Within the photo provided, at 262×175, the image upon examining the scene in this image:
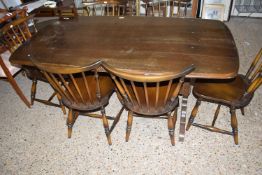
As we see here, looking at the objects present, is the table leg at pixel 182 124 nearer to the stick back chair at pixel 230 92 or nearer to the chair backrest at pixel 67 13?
the stick back chair at pixel 230 92

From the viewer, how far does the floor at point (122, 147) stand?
160 centimetres

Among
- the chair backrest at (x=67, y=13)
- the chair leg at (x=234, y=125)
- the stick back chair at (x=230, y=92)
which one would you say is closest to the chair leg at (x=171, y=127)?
the stick back chair at (x=230, y=92)

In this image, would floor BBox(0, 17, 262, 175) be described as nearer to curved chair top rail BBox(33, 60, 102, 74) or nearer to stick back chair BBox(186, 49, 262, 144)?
stick back chair BBox(186, 49, 262, 144)

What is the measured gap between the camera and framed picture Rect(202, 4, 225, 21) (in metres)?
3.45

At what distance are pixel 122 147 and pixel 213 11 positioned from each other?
298cm

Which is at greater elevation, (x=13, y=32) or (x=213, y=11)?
(x=13, y=32)

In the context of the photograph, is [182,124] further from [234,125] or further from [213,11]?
[213,11]

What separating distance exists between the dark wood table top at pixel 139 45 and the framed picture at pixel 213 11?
1.94 m

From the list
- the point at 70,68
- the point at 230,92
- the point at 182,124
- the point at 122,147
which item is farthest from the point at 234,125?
the point at 70,68

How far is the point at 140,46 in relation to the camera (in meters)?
1.53

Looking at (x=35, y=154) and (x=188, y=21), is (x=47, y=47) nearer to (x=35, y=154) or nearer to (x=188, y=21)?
(x=35, y=154)

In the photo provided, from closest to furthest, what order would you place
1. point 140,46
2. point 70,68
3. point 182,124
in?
1. point 70,68
2. point 140,46
3. point 182,124

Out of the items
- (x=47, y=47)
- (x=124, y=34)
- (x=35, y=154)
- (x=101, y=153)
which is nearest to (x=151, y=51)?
(x=124, y=34)

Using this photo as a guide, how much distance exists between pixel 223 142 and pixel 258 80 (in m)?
0.66
